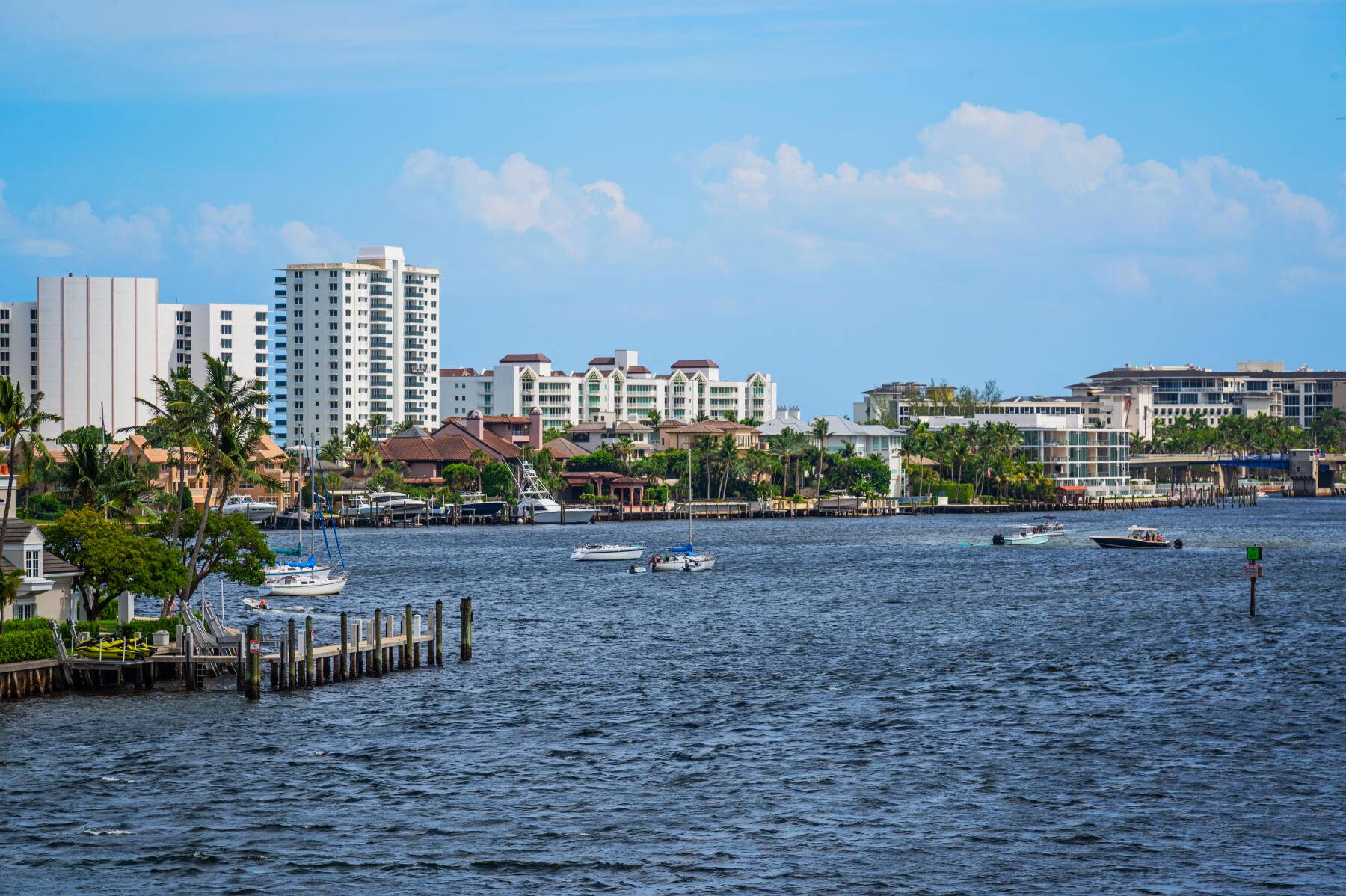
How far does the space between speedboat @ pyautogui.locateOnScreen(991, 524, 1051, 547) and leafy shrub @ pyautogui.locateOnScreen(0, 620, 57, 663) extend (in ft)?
424

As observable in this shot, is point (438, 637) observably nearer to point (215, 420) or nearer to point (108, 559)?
point (215, 420)

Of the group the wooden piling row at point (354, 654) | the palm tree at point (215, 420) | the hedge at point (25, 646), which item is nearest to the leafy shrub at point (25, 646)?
the hedge at point (25, 646)

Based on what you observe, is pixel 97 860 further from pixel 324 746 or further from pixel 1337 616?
pixel 1337 616

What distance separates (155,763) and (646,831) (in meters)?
16.3

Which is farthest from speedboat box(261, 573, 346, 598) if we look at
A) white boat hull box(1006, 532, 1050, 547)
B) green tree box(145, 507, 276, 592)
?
white boat hull box(1006, 532, 1050, 547)

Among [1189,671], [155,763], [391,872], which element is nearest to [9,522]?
[155,763]

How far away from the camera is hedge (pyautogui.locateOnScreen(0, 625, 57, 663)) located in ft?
190

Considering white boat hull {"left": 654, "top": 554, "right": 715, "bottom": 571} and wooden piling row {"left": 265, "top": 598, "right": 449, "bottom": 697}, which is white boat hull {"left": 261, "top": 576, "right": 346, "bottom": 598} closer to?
white boat hull {"left": 654, "top": 554, "right": 715, "bottom": 571}

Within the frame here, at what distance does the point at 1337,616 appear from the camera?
93125 mm

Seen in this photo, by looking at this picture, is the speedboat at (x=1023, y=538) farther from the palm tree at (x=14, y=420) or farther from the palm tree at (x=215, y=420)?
the palm tree at (x=14, y=420)

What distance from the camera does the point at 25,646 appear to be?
5825 cm

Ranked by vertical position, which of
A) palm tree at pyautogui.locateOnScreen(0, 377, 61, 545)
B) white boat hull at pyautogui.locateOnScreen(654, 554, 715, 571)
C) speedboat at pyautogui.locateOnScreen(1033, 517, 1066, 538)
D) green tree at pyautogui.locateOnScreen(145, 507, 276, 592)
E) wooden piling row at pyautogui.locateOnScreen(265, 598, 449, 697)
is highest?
palm tree at pyautogui.locateOnScreen(0, 377, 61, 545)

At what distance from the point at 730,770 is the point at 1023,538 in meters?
133

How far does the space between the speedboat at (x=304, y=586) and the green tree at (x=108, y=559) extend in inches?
1647
